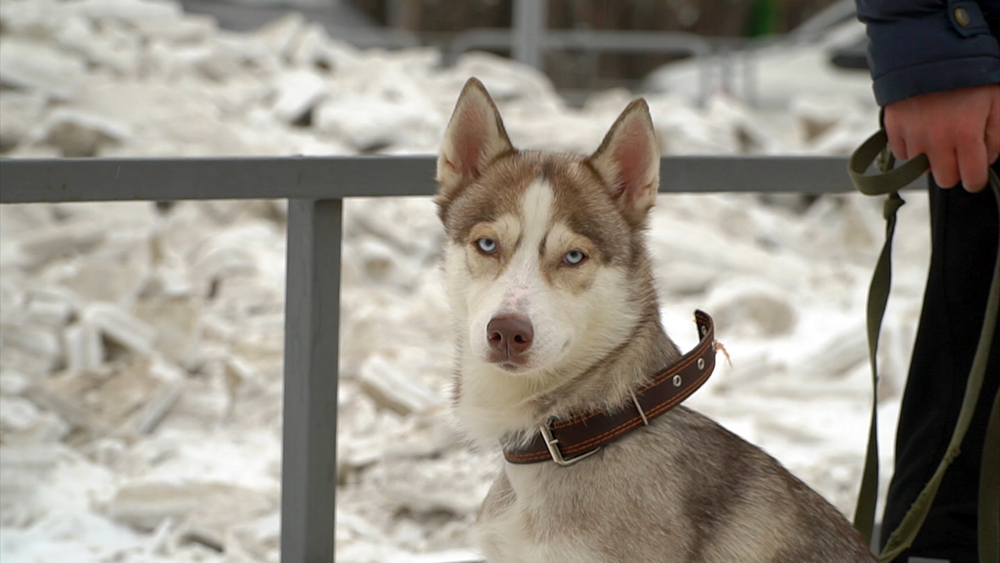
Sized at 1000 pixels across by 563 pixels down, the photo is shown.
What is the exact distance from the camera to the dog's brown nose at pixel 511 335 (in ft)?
6.13

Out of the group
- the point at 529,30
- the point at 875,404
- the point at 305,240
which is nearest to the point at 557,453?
the point at 875,404

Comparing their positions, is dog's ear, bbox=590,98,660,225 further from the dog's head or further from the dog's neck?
the dog's neck

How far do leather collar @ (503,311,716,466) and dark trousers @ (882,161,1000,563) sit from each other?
52 centimetres

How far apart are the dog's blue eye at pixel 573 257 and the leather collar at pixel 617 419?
246 mm

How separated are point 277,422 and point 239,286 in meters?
1.53

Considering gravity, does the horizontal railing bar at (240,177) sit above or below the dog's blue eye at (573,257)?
above

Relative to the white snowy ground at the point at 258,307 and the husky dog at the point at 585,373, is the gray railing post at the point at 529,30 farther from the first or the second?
the husky dog at the point at 585,373

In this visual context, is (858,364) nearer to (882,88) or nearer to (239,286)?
(239,286)

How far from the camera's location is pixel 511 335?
1.87 meters

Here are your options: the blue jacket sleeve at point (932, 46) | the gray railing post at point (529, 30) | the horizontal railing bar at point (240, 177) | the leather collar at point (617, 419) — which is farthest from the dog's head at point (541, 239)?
the gray railing post at point (529, 30)

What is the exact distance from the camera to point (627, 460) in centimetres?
196

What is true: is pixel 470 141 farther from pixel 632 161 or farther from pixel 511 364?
pixel 511 364

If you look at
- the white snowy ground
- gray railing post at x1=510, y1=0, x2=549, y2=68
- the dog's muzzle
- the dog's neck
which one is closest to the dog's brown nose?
the dog's muzzle

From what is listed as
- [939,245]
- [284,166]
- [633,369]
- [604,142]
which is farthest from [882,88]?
[284,166]
